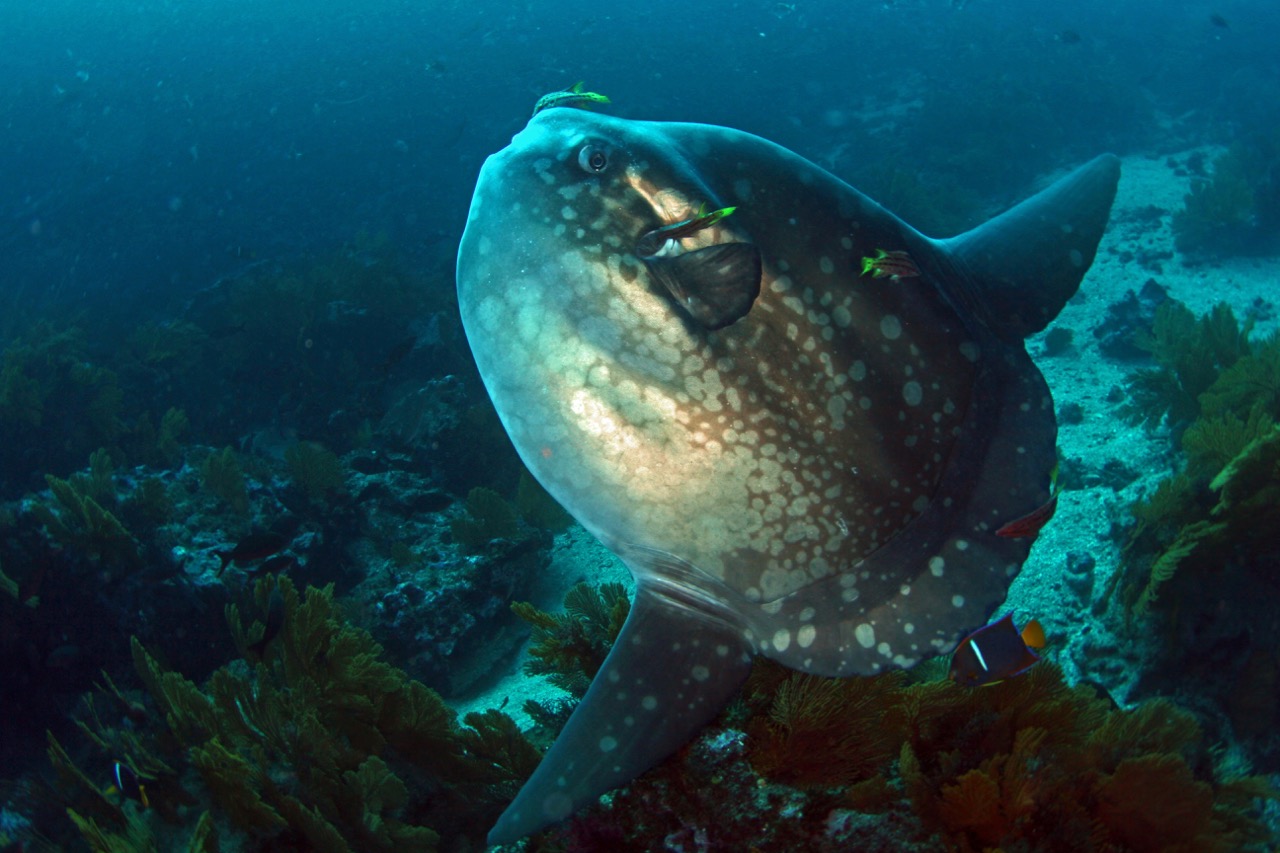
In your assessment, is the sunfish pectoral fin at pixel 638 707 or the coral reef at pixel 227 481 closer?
the sunfish pectoral fin at pixel 638 707

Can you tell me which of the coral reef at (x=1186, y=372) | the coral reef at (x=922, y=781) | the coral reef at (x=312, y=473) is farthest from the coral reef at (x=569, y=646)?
the coral reef at (x=1186, y=372)

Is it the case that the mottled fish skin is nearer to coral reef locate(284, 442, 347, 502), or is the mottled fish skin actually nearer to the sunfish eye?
the sunfish eye

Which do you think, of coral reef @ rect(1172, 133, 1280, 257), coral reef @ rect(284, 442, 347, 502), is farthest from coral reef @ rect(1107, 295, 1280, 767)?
coral reef @ rect(1172, 133, 1280, 257)

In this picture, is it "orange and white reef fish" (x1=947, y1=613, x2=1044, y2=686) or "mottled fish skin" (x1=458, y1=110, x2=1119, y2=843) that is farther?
"orange and white reef fish" (x1=947, y1=613, x2=1044, y2=686)

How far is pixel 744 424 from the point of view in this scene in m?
1.79

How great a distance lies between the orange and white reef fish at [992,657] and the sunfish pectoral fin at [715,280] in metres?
1.53

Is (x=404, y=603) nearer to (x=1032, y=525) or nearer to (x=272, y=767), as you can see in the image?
(x=272, y=767)

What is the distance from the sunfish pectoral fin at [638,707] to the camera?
159cm

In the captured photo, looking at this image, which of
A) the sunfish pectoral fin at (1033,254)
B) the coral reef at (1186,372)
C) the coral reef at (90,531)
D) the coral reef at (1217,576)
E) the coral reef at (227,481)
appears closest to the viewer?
the sunfish pectoral fin at (1033,254)

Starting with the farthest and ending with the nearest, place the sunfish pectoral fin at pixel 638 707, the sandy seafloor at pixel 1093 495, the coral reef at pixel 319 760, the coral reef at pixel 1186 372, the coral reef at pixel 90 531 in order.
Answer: the coral reef at pixel 1186 372 < the coral reef at pixel 90 531 < the sandy seafloor at pixel 1093 495 < the coral reef at pixel 319 760 < the sunfish pectoral fin at pixel 638 707

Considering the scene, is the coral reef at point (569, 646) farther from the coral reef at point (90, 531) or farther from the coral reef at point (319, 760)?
the coral reef at point (90, 531)

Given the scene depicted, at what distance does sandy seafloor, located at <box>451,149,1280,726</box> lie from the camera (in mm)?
4629

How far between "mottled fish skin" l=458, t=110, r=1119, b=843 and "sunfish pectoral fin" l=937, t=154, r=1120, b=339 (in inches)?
11.4

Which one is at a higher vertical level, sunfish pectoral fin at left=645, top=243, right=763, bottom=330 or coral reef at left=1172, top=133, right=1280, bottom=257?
sunfish pectoral fin at left=645, top=243, right=763, bottom=330
